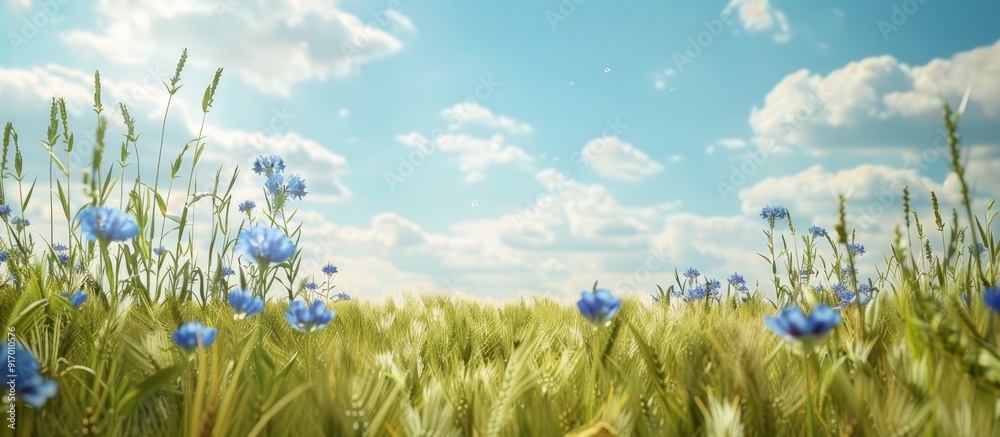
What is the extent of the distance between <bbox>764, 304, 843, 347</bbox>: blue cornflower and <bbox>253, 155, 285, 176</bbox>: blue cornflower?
2160mm

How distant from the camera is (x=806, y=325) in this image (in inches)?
28.2

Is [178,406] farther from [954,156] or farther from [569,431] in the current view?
[954,156]

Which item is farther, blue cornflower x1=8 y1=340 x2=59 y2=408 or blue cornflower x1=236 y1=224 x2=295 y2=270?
blue cornflower x1=236 y1=224 x2=295 y2=270

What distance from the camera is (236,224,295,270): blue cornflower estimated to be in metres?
1.16

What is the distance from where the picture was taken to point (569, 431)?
2.57ft

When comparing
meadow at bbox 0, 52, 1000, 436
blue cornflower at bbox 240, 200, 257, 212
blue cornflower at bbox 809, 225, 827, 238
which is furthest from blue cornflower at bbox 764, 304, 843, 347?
blue cornflower at bbox 809, 225, 827, 238

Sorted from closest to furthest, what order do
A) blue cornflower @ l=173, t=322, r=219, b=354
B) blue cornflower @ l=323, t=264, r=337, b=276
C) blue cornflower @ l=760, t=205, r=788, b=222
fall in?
blue cornflower @ l=173, t=322, r=219, b=354, blue cornflower @ l=760, t=205, r=788, b=222, blue cornflower @ l=323, t=264, r=337, b=276

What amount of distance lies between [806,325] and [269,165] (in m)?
2.38

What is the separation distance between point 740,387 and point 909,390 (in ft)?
0.58

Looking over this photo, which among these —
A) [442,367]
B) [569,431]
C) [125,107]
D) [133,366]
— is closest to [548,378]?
[569,431]

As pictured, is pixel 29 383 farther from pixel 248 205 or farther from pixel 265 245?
pixel 248 205

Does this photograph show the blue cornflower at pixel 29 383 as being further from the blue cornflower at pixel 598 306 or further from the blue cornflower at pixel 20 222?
the blue cornflower at pixel 20 222

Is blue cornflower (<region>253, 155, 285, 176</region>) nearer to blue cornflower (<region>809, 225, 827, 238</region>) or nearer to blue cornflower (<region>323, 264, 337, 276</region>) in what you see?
blue cornflower (<region>323, 264, 337, 276</region>)

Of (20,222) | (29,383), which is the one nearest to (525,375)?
(29,383)
